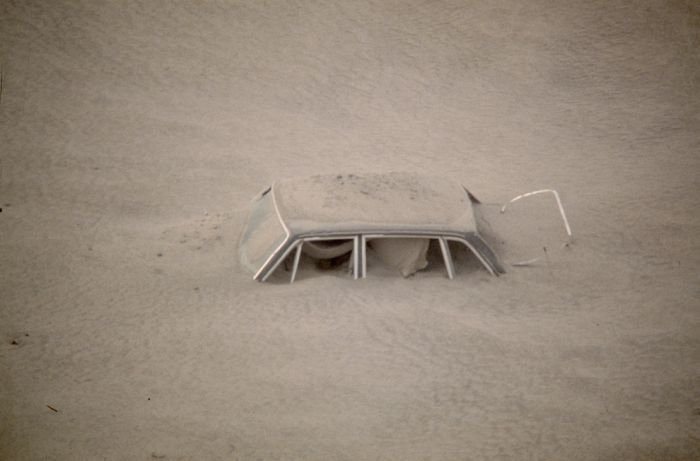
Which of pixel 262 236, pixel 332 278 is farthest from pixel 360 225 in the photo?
pixel 262 236

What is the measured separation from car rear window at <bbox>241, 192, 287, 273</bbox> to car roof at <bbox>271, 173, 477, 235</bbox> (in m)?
0.20

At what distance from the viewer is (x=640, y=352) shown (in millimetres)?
8539

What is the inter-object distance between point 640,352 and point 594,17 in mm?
16920

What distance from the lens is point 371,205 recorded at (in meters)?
9.05

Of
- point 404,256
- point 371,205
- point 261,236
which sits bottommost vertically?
point 404,256

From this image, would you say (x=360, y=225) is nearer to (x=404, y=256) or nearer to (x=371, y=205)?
(x=371, y=205)

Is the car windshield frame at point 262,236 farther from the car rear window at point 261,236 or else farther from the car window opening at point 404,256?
the car window opening at point 404,256

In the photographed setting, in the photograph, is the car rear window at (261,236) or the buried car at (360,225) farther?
the car rear window at (261,236)

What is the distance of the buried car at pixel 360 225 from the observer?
8758 mm

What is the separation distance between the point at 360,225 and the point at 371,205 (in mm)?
460

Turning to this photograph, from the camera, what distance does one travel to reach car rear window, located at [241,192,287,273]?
9031 mm

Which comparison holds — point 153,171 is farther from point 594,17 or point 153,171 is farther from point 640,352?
point 594,17

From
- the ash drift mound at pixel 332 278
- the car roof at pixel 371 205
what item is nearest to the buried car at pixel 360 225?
the car roof at pixel 371 205

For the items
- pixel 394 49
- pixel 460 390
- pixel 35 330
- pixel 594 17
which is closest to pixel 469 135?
pixel 394 49
